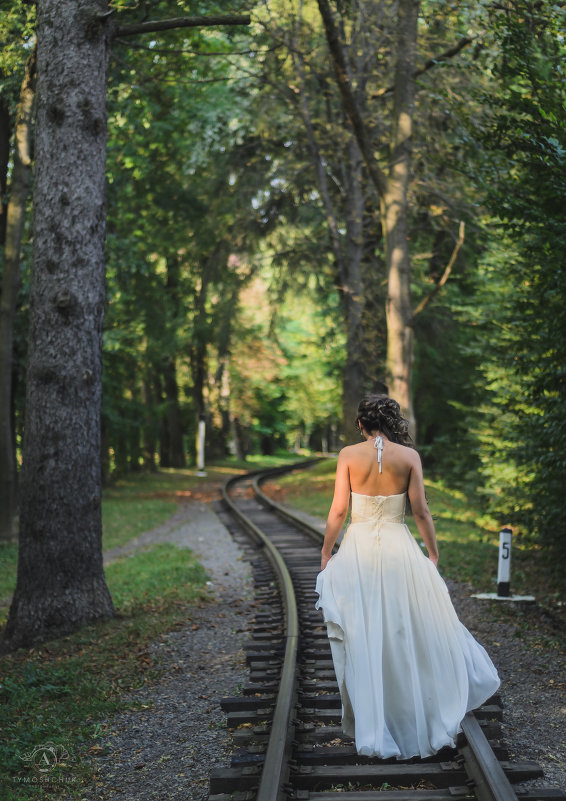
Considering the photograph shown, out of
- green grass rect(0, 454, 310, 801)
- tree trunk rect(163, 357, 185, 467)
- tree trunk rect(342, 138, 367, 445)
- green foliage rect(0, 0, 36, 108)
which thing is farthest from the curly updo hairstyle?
tree trunk rect(163, 357, 185, 467)

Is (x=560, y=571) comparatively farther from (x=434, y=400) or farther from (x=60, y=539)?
(x=434, y=400)

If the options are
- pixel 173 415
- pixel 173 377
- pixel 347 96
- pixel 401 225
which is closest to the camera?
pixel 347 96

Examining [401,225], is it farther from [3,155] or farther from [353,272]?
[3,155]

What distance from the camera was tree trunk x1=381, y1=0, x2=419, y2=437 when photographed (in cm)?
1639

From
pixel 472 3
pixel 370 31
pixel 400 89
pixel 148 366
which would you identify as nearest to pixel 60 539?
pixel 472 3

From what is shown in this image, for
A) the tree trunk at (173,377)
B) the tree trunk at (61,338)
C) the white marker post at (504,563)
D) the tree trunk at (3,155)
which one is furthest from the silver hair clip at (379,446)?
the tree trunk at (173,377)

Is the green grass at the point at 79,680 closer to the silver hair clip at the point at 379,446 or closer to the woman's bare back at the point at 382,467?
the woman's bare back at the point at 382,467

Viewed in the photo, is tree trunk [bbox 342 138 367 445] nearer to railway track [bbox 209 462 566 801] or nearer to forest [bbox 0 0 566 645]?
forest [bbox 0 0 566 645]

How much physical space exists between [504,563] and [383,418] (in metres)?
5.28

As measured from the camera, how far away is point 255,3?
47.0 ft

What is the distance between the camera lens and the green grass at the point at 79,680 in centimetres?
505

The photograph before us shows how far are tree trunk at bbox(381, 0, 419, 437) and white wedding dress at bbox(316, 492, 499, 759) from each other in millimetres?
11267

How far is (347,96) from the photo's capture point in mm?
14977

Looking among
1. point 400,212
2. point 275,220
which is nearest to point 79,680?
point 400,212
